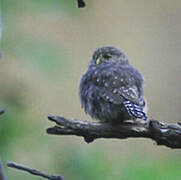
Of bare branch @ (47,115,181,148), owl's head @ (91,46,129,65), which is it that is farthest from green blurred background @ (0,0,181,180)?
bare branch @ (47,115,181,148)

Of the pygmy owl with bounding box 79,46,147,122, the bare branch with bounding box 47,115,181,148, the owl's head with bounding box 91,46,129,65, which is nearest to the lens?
the bare branch with bounding box 47,115,181,148

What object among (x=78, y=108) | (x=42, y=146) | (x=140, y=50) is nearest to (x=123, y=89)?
(x=42, y=146)

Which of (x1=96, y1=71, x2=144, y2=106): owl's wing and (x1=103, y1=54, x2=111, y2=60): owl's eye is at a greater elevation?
(x1=103, y1=54, x2=111, y2=60): owl's eye

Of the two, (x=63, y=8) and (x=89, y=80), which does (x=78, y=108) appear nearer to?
(x=63, y=8)

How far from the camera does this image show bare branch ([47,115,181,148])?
2295 mm

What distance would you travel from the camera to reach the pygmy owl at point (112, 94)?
9.95 feet

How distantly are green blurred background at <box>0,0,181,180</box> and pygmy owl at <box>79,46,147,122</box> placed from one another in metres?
0.26

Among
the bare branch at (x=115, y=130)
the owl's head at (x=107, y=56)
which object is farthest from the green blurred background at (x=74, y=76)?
the bare branch at (x=115, y=130)

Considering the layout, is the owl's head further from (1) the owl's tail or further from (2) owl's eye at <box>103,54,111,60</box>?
(1) the owl's tail

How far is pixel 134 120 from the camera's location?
2936 millimetres

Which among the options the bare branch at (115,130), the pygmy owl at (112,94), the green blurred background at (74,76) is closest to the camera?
the bare branch at (115,130)

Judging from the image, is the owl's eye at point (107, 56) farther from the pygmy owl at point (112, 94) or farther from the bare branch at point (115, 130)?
the bare branch at point (115, 130)

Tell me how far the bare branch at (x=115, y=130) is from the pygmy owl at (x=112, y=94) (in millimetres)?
343

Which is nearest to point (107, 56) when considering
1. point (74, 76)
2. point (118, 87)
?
point (118, 87)
